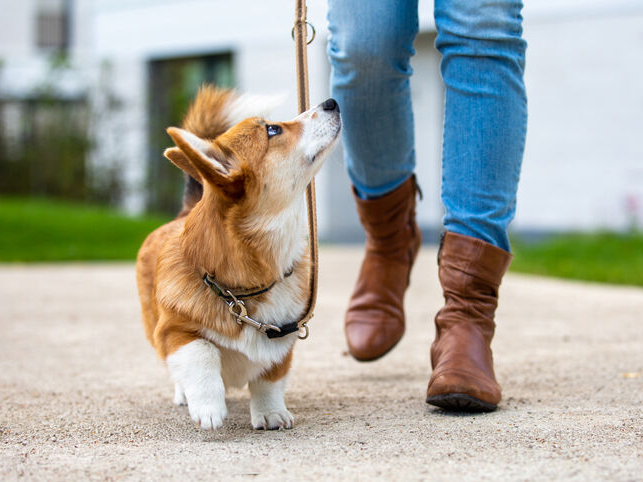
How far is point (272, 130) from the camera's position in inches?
87.4

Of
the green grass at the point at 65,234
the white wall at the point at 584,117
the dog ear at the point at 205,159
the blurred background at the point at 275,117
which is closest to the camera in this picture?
the dog ear at the point at 205,159

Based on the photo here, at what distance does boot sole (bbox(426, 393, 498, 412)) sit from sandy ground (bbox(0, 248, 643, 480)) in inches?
1.2

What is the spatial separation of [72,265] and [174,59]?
7.25m

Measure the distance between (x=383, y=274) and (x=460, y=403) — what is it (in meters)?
0.76

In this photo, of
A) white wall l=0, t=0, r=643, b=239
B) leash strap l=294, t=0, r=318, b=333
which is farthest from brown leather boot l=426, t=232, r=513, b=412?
white wall l=0, t=0, r=643, b=239

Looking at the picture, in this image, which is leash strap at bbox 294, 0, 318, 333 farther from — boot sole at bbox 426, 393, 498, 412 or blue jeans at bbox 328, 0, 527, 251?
boot sole at bbox 426, 393, 498, 412

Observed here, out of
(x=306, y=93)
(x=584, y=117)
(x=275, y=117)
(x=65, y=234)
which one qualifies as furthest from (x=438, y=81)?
(x=306, y=93)

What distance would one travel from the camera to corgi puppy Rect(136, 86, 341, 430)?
1.94m

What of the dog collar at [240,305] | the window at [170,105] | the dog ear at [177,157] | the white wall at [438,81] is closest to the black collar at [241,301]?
the dog collar at [240,305]

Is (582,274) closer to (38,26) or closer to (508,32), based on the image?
(508,32)

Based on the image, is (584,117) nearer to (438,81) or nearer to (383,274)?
(438,81)

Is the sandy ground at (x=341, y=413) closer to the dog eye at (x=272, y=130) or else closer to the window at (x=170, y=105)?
the dog eye at (x=272, y=130)

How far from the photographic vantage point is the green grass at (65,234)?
8.31 metres

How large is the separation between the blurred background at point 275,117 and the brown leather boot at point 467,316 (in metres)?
3.81
